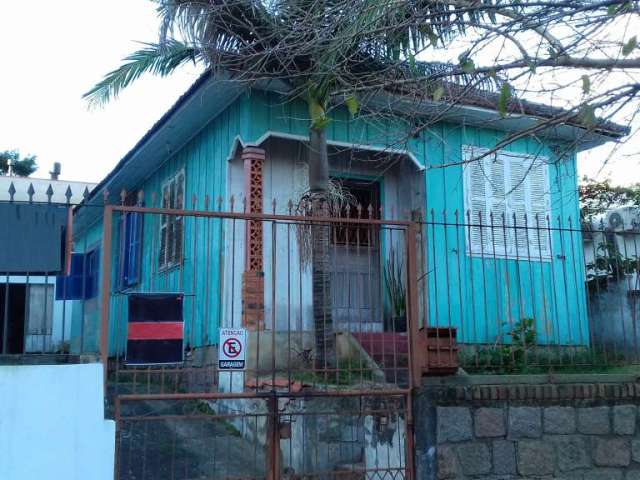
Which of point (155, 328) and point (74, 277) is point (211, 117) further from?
point (155, 328)

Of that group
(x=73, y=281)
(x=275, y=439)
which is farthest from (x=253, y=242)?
(x=275, y=439)

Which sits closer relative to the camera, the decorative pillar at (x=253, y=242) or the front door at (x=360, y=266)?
the decorative pillar at (x=253, y=242)

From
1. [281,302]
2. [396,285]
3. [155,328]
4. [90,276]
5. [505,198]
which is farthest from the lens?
[505,198]

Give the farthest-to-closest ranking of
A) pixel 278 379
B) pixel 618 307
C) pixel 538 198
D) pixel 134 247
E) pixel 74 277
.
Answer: pixel 134 247
pixel 538 198
pixel 74 277
pixel 618 307
pixel 278 379

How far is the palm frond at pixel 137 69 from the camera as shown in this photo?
9.01 meters

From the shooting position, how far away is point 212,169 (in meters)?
10.5

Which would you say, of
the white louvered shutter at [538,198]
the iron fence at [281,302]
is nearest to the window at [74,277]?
the iron fence at [281,302]

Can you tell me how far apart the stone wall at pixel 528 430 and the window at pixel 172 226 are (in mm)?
5831

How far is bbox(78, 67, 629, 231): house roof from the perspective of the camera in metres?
8.84

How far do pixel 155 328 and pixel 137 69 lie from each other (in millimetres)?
4819

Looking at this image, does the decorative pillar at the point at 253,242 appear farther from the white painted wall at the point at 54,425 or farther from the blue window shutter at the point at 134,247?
the white painted wall at the point at 54,425

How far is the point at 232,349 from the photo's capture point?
5355 mm

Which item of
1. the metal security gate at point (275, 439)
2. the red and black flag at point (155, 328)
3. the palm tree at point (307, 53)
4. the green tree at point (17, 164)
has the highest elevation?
the green tree at point (17, 164)

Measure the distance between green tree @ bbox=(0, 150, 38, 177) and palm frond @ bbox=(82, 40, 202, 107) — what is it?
24.6 meters
